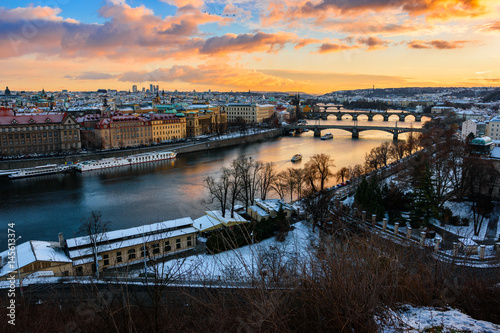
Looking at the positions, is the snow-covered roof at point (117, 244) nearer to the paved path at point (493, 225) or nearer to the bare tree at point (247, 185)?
the bare tree at point (247, 185)

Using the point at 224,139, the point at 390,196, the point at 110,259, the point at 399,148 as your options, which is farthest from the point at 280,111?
the point at 110,259

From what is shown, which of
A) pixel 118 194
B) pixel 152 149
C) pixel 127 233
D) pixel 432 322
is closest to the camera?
pixel 432 322

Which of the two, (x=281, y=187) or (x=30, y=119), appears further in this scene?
(x=30, y=119)

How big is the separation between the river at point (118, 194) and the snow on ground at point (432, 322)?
547cm

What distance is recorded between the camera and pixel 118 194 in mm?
8766

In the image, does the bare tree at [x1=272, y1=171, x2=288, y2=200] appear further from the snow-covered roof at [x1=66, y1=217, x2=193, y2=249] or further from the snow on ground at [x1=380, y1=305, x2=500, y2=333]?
the snow on ground at [x1=380, y1=305, x2=500, y2=333]

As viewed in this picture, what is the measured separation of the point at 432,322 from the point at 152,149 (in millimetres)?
14127

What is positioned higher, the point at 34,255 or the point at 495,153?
the point at 495,153

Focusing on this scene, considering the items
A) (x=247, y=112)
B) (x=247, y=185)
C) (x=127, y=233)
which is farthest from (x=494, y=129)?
(x=247, y=112)

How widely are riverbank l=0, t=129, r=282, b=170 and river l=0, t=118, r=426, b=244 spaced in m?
1.06

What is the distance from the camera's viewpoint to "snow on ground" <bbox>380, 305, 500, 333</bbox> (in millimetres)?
1518

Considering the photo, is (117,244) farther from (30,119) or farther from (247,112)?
(247,112)

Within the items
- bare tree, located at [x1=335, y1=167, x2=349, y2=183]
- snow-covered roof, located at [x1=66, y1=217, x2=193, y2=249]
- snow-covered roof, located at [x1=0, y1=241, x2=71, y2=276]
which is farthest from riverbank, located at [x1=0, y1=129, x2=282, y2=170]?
snow-covered roof, located at [x1=0, y1=241, x2=71, y2=276]

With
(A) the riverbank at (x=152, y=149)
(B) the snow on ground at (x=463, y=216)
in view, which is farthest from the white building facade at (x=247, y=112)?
(B) the snow on ground at (x=463, y=216)
